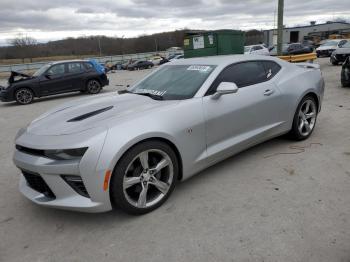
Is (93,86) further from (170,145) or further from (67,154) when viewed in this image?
(67,154)

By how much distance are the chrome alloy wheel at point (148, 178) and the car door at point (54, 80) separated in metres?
10.0

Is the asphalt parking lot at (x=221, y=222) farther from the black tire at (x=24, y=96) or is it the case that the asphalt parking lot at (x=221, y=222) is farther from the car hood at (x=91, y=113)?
the black tire at (x=24, y=96)

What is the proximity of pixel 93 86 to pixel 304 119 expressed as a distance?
9.92 m

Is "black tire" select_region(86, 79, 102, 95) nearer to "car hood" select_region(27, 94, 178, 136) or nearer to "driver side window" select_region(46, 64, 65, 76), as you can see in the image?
"driver side window" select_region(46, 64, 65, 76)

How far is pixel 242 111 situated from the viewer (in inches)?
143

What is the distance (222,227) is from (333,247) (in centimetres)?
88

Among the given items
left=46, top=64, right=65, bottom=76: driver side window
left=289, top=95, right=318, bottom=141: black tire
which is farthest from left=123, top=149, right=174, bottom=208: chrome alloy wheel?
left=46, top=64, right=65, bottom=76: driver side window

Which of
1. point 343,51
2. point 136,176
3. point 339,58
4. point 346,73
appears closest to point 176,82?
point 136,176

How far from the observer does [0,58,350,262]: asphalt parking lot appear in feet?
7.85

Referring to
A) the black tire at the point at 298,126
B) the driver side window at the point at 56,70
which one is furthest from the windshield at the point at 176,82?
the driver side window at the point at 56,70

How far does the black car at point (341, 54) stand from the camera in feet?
52.0

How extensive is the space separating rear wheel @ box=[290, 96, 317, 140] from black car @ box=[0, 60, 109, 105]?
9763mm

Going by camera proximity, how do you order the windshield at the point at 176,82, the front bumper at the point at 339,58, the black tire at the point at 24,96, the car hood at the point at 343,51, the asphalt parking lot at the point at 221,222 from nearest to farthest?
the asphalt parking lot at the point at 221,222 → the windshield at the point at 176,82 → the black tire at the point at 24,96 → the car hood at the point at 343,51 → the front bumper at the point at 339,58

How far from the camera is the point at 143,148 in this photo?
281 cm
